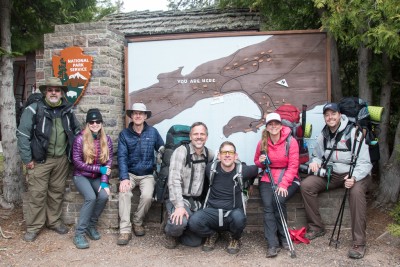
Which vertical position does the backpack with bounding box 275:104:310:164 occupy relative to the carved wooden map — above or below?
A: below

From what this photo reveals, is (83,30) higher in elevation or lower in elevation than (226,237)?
higher

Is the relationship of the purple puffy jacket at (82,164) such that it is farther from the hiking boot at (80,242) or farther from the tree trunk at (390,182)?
the tree trunk at (390,182)

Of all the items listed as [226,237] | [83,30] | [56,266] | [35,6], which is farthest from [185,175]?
[35,6]

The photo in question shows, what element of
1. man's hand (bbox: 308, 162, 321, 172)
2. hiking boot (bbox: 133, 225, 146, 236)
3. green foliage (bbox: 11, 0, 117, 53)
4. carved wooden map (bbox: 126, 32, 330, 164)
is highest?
green foliage (bbox: 11, 0, 117, 53)

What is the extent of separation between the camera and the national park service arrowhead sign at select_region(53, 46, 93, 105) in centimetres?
572

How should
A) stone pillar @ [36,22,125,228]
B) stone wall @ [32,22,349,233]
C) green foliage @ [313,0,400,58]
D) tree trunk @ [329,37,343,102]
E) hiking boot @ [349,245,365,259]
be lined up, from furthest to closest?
tree trunk @ [329,37,343,102]
stone pillar @ [36,22,125,228]
stone wall @ [32,22,349,233]
hiking boot @ [349,245,365,259]
green foliage @ [313,0,400,58]

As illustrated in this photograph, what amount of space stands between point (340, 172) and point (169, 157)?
2.25 metres

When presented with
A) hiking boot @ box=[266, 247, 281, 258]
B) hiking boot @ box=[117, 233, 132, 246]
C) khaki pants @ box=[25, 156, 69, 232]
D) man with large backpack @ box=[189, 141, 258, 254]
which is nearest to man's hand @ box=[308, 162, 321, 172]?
man with large backpack @ box=[189, 141, 258, 254]

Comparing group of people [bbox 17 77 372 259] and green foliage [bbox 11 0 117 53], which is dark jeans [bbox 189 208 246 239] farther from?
green foliage [bbox 11 0 117 53]

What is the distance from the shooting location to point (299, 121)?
17.8ft

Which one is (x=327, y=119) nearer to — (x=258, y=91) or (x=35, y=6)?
(x=258, y=91)

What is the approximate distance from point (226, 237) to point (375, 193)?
2.88 metres

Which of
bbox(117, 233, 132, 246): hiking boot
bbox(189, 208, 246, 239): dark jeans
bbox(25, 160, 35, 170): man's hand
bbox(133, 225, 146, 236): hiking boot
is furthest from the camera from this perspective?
bbox(133, 225, 146, 236): hiking boot

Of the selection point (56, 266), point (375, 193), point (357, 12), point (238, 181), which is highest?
point (357, 12)
